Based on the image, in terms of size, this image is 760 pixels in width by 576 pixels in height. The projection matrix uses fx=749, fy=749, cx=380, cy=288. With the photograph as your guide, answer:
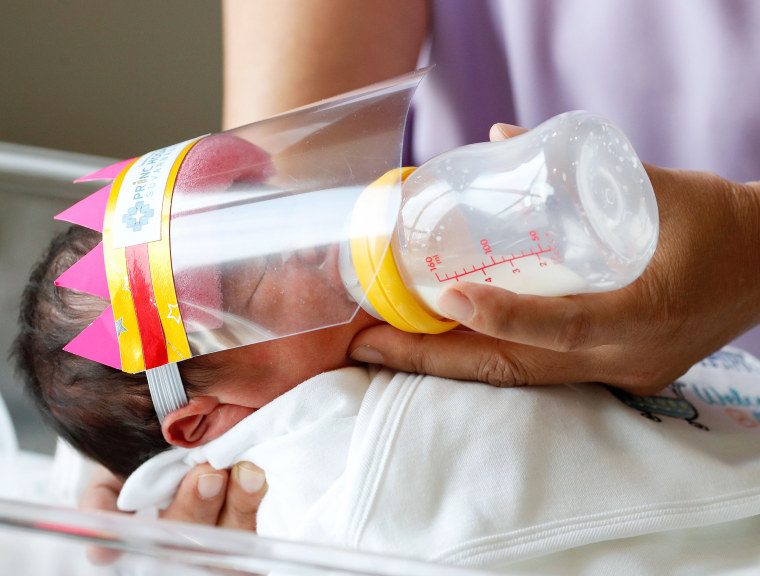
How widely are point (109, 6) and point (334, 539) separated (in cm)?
121

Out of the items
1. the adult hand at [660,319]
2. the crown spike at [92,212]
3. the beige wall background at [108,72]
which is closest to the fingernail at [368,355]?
the adult hand at [660,319]

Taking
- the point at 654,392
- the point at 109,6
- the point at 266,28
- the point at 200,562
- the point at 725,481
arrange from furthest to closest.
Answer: the point at 109,6 → the point at 266,28 → the point at 654,392 → the point at 725,481 → the point at 200,562

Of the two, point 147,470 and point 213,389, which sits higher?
point 213,389

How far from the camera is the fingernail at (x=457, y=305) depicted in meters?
0.55

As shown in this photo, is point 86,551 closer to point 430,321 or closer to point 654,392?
point 430,321

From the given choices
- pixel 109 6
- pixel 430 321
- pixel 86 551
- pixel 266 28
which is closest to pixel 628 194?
pixel 430 321

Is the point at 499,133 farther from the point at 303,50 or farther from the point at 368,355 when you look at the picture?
the point at 303,50

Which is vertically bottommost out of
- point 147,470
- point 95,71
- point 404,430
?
point 147,470

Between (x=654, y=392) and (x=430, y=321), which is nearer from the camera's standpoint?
(x=430, y=321)

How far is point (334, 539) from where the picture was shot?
2.04 ft

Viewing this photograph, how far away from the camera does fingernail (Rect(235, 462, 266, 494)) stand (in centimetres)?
72

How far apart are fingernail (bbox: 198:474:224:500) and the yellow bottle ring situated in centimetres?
25

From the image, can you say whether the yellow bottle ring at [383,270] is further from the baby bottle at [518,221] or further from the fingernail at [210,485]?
the fingernail at [210,485]

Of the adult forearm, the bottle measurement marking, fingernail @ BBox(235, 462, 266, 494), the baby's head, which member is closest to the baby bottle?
the bottle measurement marking
